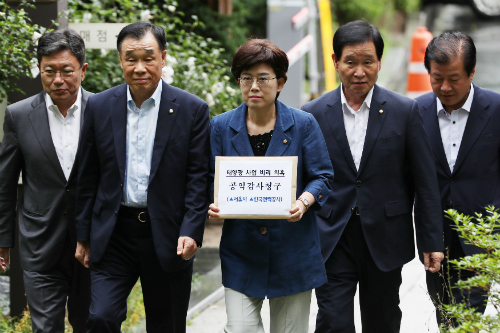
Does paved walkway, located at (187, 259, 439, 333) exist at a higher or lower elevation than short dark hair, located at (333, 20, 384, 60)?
lower

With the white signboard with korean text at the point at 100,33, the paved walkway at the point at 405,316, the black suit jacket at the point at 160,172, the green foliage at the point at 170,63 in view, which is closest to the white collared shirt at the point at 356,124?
the black suit jacket at the point at 160,172

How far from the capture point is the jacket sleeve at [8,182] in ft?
14.7

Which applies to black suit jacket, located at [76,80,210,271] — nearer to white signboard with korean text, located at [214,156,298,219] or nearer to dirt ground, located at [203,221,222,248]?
white signboard with korean text, located at [214,156,298,219]

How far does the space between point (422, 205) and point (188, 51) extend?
3585mm

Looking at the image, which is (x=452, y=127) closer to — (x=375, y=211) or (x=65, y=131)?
(x=375, y=211)

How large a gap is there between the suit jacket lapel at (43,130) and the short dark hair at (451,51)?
244 cm

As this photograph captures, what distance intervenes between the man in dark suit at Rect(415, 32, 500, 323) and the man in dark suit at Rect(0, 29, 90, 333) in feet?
7.25

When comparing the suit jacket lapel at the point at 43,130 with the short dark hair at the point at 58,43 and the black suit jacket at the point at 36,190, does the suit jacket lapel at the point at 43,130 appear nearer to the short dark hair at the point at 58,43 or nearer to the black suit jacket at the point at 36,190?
the black suit jacket at the point at 36,190

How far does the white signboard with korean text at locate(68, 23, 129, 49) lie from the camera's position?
5.80 meters

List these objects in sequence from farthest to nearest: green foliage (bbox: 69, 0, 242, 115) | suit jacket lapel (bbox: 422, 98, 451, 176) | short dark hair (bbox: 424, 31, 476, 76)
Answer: green foliage (bbox: 69, 0, 242, 115), suit jacket lapel (bbox: 422, 98, 451, 176), short dark hair (bbox: 424, 31, 476, 76)

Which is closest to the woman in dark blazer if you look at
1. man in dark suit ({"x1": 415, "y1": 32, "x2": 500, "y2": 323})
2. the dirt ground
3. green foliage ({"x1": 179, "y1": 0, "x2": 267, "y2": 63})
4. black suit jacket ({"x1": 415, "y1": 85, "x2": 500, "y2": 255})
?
man in dark suit ({"x1": 415, "y1": 32, "x2": 500, "y2": 323})

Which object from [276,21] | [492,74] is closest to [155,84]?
[276,21]

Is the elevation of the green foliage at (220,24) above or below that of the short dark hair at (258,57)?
above

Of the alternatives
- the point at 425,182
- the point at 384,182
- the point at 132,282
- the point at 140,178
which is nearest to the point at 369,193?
the point at 384,182
